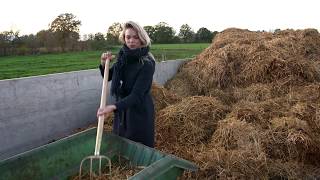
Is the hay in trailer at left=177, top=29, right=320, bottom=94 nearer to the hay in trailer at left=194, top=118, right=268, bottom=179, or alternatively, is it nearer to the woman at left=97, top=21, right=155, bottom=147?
the hay in trailer at left=194, top=118, right=268, bottom=179

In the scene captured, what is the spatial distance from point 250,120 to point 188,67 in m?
3.92

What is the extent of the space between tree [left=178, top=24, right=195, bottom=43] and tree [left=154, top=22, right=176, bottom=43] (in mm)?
1758

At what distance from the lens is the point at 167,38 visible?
143ft

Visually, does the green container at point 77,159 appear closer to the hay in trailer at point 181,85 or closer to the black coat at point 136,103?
the black coat at point 136,103

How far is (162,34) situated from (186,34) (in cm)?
345

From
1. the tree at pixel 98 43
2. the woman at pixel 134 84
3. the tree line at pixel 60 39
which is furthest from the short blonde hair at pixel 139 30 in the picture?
the tree at pixel 98 43

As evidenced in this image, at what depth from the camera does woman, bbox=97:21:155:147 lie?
2791mm

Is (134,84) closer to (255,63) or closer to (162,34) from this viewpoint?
(255,63)

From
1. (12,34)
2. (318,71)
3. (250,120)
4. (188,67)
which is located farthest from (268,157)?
(12,34)

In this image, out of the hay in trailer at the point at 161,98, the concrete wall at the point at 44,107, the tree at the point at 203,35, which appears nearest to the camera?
the concrete wall at the point at 44,107

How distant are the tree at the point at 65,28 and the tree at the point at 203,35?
13950mm

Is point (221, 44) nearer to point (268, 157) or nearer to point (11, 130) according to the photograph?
point (268, 157)

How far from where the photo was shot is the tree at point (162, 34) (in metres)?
43.2

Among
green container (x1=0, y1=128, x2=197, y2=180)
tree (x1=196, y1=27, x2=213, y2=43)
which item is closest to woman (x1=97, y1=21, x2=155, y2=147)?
green container (x1=0, y1=128, x2=197, y2=180)
